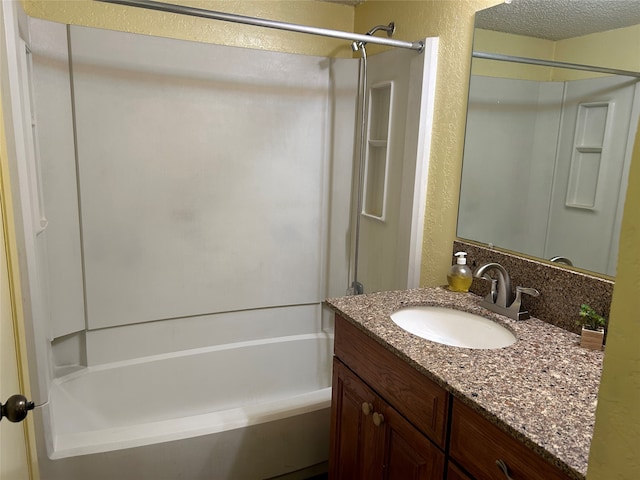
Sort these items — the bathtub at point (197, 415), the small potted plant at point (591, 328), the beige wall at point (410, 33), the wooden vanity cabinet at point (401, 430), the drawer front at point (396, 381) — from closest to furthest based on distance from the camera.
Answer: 1. the wooden vanity cabinet at point (401, 430)
2. the drawer front at point (396, 381)
3. the small potted plant at point (591, 328)
4. the bathtub at point (197, 415)
5. the beige wall at point (410, 33)

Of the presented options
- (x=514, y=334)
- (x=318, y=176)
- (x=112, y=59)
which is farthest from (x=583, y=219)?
(x=112, y=59)

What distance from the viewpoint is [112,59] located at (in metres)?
1.96

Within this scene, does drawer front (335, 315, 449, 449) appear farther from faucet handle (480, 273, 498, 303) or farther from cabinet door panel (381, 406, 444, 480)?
faucet handle (480, 273, 498, 303)

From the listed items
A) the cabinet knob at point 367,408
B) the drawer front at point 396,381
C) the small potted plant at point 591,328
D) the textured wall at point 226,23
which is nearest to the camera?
the drawer front at point 396,381

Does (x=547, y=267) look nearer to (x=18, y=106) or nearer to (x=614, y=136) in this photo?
(x=614, y=136)

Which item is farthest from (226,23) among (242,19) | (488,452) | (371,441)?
(488,452)

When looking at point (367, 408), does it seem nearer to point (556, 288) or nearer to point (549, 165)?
point (556, 288)

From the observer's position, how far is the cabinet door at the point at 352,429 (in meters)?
1.32

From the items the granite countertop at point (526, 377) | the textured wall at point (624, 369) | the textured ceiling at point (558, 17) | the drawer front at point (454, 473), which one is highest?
the textured ceiling at point (558, 17)

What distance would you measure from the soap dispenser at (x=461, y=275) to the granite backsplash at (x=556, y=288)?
69mm

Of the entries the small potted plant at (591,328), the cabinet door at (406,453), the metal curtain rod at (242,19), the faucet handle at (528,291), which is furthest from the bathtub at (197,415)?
the metal curtain rod at (242,19)

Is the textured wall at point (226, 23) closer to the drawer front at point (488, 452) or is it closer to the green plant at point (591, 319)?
the green plant at point (591, 319)

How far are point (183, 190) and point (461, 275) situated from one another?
1.41 metres

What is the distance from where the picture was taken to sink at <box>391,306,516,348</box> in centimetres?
140
